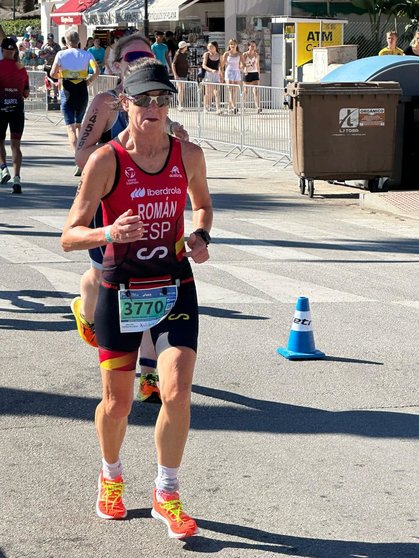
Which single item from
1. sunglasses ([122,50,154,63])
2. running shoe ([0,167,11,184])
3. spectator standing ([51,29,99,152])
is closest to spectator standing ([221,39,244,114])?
spectator standing ([51,29,99,152])

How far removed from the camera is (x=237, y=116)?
2056 centimetres

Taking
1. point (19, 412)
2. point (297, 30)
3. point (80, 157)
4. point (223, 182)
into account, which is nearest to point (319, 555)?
point (19, 412)

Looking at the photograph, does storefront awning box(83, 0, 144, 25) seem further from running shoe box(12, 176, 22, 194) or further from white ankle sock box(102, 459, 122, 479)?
white ankle sock box(102, 459, 122, 479)

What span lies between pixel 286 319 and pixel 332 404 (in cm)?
215

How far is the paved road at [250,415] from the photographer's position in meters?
4.74

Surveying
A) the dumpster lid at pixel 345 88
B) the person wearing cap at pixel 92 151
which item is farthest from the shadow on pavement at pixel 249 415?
the dumpster lid at pixel 345 88

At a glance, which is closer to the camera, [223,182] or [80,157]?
[80,157]

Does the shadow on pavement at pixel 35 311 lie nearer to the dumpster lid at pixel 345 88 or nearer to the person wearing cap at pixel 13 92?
the person wearing cap at pixel 13 92

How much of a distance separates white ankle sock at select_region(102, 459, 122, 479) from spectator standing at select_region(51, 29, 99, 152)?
1385 centimetres

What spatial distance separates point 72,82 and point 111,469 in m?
14.1

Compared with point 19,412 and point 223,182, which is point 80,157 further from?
point 223,182

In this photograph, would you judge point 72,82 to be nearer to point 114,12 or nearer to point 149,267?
point 149,267

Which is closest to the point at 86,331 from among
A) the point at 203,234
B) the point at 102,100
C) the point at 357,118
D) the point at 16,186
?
the point at 102,100

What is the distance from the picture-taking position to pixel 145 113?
461cm
